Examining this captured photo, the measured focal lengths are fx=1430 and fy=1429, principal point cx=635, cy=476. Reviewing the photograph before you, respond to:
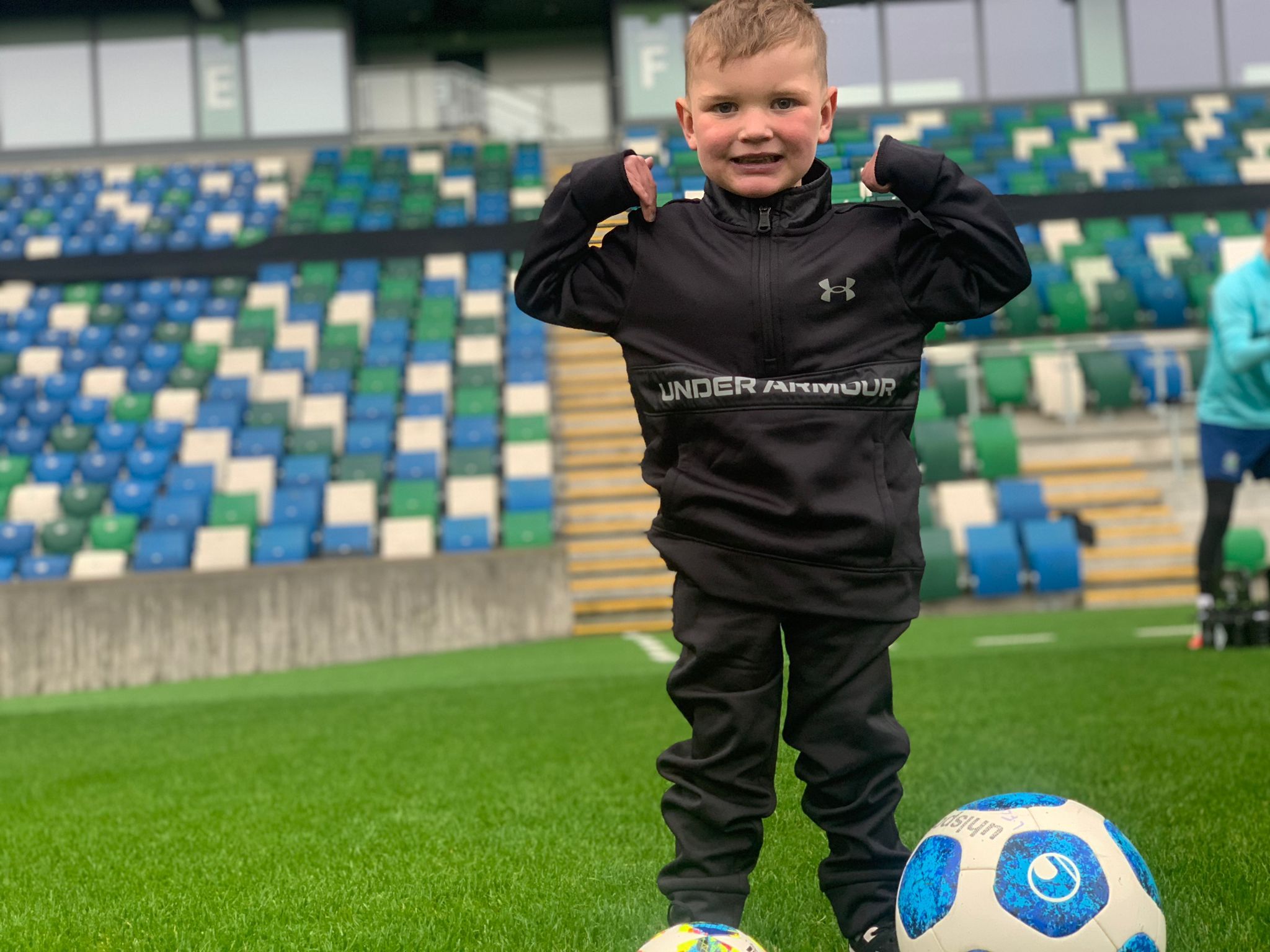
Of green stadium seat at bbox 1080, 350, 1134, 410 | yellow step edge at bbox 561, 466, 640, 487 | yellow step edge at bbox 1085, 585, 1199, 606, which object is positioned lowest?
yellow step edge at bbox 1085, 585, 1199, 606

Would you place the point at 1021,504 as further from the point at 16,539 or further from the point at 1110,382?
the point at 16,539

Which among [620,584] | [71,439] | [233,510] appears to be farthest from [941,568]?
[71,439]

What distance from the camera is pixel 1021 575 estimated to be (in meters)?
10.5

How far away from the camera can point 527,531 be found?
10945mm

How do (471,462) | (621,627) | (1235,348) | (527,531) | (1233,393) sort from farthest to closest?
(471,462)
(527,531)
(621,627)
(1233,393)
(1235,348)

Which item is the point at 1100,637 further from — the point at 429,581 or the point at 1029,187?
the point at 1029,187

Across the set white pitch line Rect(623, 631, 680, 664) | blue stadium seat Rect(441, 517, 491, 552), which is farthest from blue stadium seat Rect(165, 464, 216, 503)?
white pitch line Rect(623, 631, 680, 664)

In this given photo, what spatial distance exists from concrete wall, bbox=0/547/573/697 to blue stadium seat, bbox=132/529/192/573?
1866 mm

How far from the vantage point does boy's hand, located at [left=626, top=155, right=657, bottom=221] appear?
2127 millimetres

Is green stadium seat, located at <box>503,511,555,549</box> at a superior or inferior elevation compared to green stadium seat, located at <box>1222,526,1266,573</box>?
superior

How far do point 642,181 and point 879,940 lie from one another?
115 cm

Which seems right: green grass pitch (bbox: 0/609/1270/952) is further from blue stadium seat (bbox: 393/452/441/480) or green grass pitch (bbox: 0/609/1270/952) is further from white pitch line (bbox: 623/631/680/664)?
blue stadium seat (bbox: 393/452/441/480)

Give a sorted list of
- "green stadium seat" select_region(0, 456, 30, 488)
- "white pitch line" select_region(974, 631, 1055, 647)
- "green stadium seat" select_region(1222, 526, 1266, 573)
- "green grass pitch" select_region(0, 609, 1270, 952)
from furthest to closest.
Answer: "green stadium seat" select_region(0, 456, 30, 488) < "green stadium seat" select_region(1222, 526, 1266, 573) < "white pitch line" select_region(974, 631, 1055, 647) < "green grass pitch" select_region(0, 609, 1270, 952)

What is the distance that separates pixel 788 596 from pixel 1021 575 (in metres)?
8.92
